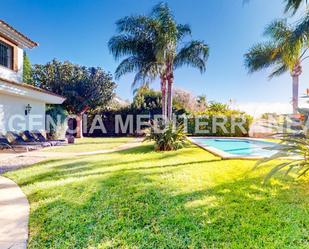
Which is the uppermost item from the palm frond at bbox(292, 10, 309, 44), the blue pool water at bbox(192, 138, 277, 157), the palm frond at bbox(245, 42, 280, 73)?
the palm frond at bbox(245, 42, 280, 73)

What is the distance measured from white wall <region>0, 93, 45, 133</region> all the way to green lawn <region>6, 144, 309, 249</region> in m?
10.3

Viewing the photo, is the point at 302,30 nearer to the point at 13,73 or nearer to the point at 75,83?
the point at 13,73

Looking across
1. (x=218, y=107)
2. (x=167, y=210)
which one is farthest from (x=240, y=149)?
(x=218, y=107)

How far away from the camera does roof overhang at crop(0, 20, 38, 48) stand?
15.9 m

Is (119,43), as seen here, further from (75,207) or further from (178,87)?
(178,87)

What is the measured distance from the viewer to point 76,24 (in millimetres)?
20375

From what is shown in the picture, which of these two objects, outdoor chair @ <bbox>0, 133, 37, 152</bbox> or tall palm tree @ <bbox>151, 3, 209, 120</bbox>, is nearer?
outdoor chair @ <bbox>0, 133, 37, 152</bbox>

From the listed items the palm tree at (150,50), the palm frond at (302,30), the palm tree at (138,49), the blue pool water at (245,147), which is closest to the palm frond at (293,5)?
the palm frond at (302,30)

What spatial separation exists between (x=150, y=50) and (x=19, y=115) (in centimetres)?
1102

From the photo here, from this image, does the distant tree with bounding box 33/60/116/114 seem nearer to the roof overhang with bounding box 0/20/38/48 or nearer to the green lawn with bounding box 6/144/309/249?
the roof overhang with bounding box 0/20/38/48

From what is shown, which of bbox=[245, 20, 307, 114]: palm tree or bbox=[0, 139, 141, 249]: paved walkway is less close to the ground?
bbox=[245, 20, 307, 114]: palm tree

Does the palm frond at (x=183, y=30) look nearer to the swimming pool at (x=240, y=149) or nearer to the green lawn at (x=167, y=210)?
the swimming pool at (x=240, y=149)

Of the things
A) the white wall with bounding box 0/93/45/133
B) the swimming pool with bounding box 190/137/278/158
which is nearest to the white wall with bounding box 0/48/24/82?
the white wall with bounding box 0/93/45/133

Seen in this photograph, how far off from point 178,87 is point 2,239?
4317cm
